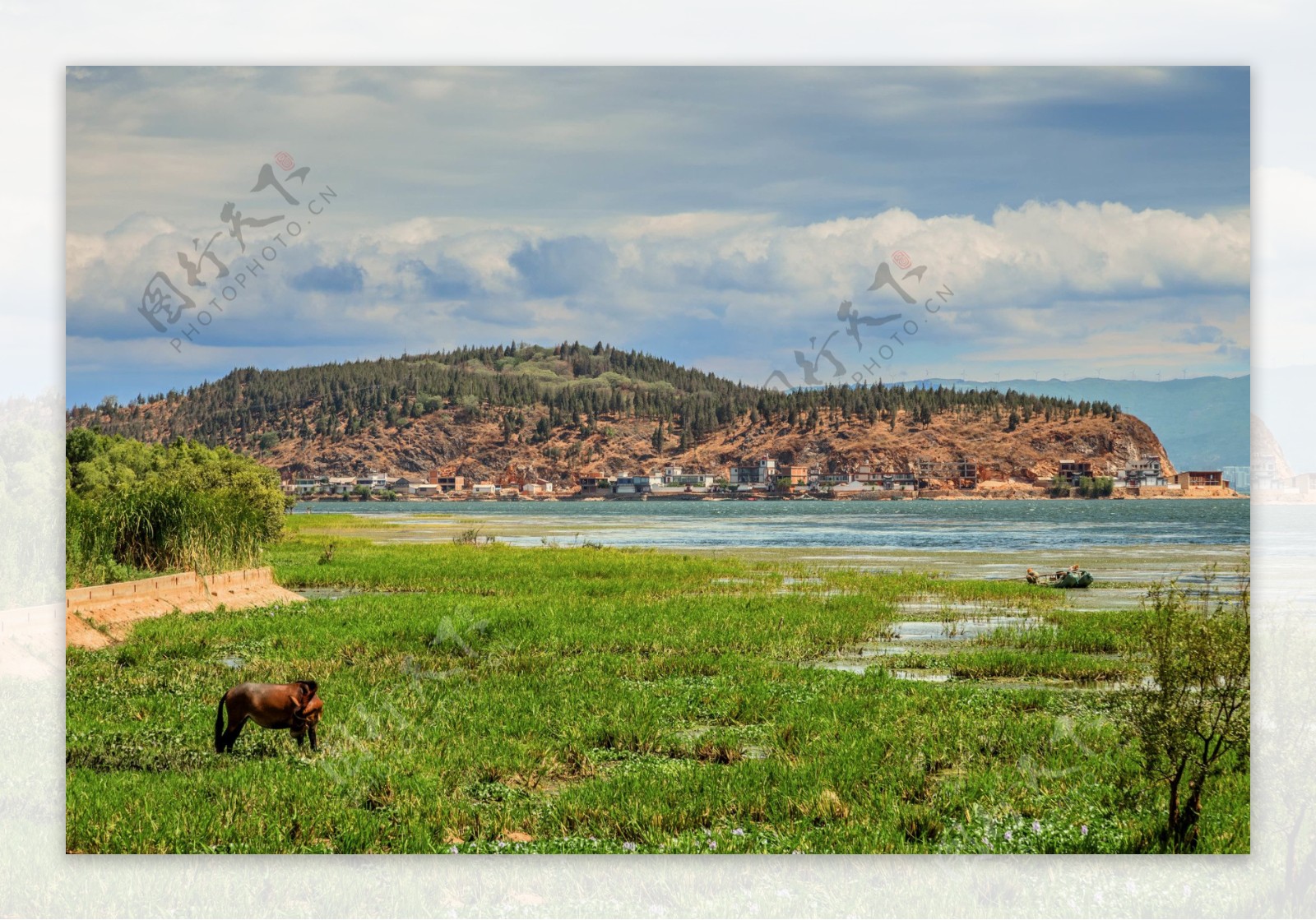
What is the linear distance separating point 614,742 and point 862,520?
5.17 m

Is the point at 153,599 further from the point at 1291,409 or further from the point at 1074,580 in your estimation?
the point at 1074,580

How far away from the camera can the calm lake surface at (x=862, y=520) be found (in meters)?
8.20

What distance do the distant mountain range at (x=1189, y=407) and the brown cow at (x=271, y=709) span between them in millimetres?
4485

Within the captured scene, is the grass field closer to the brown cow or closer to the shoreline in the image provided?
the brown cow

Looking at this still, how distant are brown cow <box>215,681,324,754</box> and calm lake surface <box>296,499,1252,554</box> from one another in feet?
7.97

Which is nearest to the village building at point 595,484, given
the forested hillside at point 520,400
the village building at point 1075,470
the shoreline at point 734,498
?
the shoreline at point 734,498

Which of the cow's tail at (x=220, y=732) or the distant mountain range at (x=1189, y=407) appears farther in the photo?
the distant mountain range at (x=1189, y=407)

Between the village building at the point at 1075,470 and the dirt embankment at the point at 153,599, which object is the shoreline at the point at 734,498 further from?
the dirt embankment at the point at 153,599

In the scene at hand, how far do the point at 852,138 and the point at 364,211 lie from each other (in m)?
3.11

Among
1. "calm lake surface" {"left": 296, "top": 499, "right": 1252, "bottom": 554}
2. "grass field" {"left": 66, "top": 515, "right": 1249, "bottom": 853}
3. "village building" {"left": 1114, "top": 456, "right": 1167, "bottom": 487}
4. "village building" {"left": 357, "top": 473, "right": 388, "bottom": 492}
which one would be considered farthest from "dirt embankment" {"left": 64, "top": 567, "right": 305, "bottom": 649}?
"village building" {"left": 1114, "top": 456, "right": 1167, "bottom": 487}

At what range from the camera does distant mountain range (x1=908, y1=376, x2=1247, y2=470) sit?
242 inches

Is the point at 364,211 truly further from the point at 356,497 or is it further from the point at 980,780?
the point at 980,780

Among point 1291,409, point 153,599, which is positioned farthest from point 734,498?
point 153,599

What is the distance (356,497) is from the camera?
7973mm
